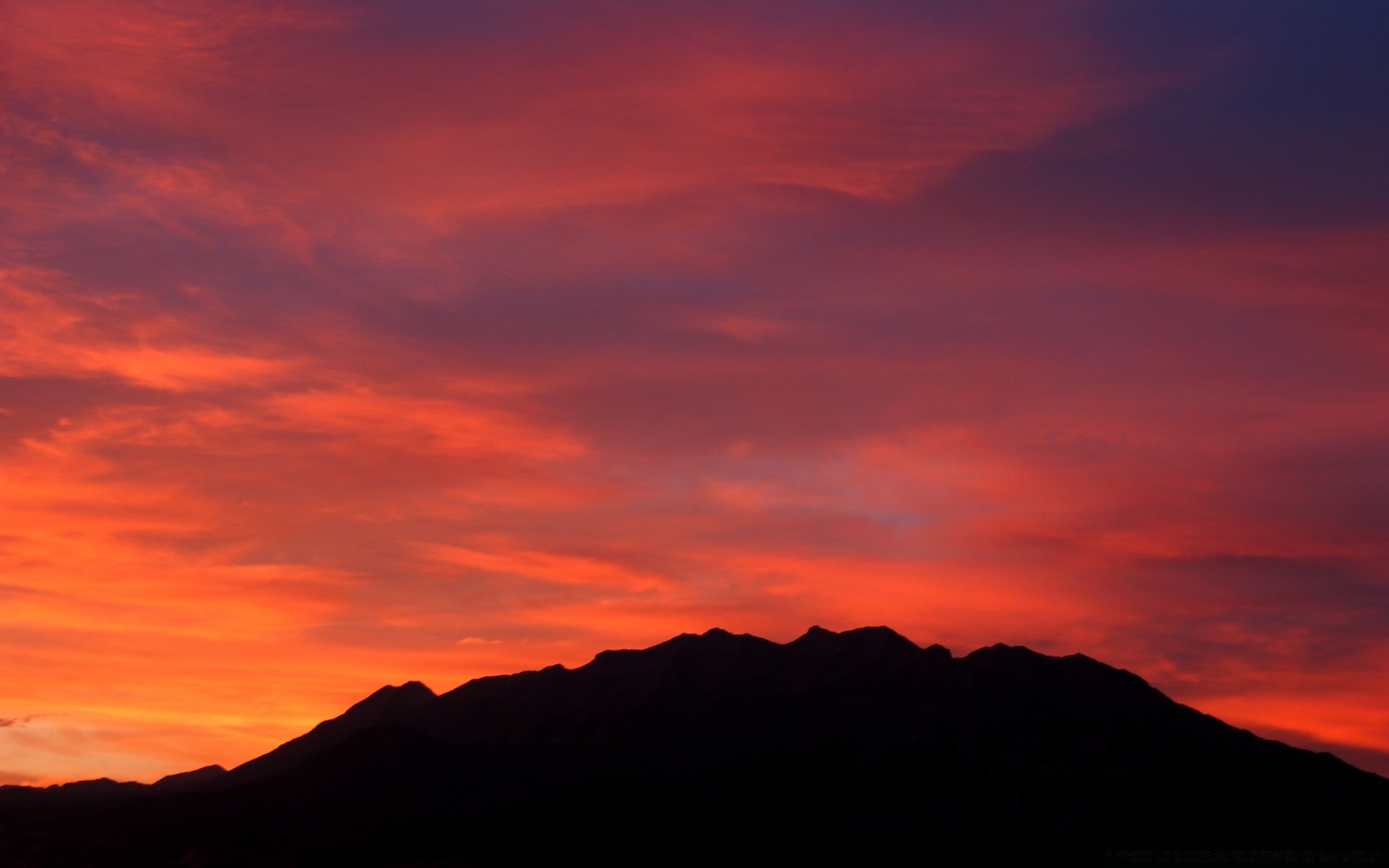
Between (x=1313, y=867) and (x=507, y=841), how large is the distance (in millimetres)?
110452

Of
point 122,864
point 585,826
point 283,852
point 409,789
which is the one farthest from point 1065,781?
point 122,864

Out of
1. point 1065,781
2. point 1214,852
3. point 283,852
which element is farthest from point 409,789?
point 1214,852

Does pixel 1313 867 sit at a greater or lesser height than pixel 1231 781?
lesser

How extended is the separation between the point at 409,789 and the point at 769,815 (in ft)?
179

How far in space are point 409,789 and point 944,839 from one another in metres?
80.7

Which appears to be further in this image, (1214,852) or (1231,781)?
(1231,781)

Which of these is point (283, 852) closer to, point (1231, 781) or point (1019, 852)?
point (1019, 852)

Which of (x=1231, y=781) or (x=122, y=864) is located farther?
(x=1231, y=781)

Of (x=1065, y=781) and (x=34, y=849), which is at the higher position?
(x=1065, y=781)

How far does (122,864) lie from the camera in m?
181

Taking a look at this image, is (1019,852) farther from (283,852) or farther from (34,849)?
(34,849)

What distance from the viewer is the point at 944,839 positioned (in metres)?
193

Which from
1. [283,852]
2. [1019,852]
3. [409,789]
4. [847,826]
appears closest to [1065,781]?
[1019,852]

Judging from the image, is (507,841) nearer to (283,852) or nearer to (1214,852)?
(283,852)
